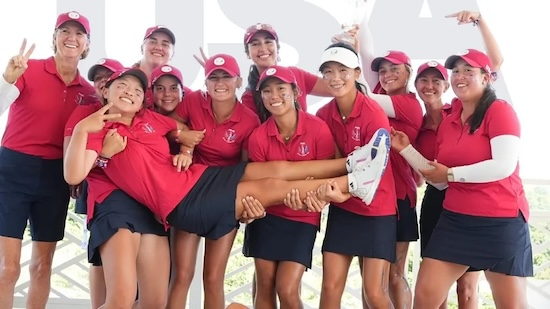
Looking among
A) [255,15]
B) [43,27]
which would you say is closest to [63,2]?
[43,27]

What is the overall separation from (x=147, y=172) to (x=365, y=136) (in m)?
0.89

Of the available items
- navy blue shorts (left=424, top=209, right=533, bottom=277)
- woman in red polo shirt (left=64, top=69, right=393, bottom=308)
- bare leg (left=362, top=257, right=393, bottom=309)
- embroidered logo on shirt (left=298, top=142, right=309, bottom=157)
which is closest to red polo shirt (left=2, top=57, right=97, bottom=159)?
woman in red polo shirt (left=64, top=69, right=393, bottom=308)

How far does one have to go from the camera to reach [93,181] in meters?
2.48

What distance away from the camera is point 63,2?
4.55 metres

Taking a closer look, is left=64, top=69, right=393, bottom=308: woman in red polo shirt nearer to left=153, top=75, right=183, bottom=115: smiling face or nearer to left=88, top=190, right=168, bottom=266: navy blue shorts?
left=88, top=190, right=168, bottom=266: navy blue shorts

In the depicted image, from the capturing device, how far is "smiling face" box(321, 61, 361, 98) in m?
2.50

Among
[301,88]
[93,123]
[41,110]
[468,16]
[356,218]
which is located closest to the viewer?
[93,123]

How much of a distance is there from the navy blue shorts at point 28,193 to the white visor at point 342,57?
1276 mm

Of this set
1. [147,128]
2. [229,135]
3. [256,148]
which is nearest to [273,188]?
[256,148]

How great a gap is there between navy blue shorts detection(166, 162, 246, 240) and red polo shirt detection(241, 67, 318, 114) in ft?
1.59

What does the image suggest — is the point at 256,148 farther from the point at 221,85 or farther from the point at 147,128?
the point at 147,128

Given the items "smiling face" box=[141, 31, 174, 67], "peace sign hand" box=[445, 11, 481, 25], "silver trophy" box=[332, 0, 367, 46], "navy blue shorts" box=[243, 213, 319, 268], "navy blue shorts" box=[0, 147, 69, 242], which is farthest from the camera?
"silver trophy" box=[332, 0, 367, 46]

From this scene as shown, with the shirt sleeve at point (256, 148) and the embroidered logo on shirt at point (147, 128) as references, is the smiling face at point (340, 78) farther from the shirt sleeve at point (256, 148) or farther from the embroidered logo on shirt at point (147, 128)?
the embroidered logo on shirt at point (147, 128)

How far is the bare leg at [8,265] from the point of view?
2650 mm
